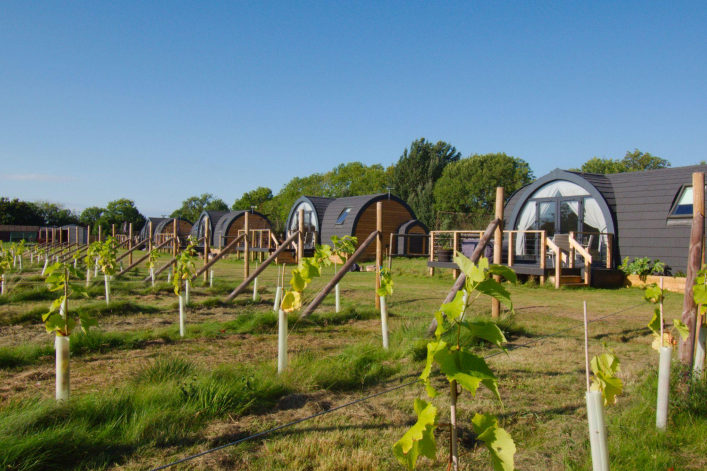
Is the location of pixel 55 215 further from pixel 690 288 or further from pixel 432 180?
pixel 690 288

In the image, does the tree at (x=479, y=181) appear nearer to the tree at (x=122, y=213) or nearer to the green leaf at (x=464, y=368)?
the green leaf at (x=464, y=368)

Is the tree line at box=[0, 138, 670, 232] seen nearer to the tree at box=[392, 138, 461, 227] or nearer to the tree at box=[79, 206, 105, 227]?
the tree at box=[392, 138, 461, 227]

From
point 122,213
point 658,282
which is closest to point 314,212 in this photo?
point 658,282

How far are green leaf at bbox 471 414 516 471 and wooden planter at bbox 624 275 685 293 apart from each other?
1142cm

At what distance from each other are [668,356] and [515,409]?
1175 millimetres

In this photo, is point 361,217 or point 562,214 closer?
point 562,214

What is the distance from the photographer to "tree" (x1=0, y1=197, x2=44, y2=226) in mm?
68750

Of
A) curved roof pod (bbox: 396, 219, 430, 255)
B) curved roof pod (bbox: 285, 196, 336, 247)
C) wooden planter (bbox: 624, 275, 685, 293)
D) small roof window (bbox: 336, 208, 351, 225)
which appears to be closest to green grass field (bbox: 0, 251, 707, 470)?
wooden planter (bbox: 624, 275, 685, 293)

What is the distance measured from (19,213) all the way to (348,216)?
67.5 metres

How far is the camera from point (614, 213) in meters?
14.7

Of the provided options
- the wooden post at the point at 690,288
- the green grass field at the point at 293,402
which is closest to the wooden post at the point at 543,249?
the green grass field at the point at 293,402

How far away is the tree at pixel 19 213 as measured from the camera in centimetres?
6875

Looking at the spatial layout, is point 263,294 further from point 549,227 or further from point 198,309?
point 549,227

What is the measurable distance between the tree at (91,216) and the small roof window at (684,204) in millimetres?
87897
